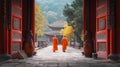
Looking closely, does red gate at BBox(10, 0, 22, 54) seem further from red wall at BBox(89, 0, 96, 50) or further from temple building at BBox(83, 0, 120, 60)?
red wall at BBox(89, 0, 96, 50)

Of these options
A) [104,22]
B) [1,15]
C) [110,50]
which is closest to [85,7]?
[104,22]

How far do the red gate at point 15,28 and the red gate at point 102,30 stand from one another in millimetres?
4064

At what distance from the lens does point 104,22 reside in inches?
566

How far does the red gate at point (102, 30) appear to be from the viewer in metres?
14.2

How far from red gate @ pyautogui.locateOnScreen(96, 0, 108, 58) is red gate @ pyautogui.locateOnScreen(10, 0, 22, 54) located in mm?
4064

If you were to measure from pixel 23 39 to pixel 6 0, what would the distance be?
12.8 feet

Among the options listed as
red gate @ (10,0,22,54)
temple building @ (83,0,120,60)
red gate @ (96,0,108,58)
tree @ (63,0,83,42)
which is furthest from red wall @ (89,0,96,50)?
tree @ (63,0,83,42)

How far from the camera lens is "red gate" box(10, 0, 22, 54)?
567 inches

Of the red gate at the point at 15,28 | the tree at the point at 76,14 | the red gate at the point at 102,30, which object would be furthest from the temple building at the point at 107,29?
the tree at the point at 76,14

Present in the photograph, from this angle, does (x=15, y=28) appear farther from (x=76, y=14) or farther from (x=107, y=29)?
(x=76, y=14)

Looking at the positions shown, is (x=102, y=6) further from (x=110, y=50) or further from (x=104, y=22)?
(x=110, y=50)

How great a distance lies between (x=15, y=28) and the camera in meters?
15.0

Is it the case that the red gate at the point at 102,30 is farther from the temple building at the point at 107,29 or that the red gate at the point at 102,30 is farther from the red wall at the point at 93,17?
the red wall at the point at 93,17

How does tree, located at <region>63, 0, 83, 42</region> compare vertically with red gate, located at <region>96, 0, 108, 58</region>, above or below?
above
